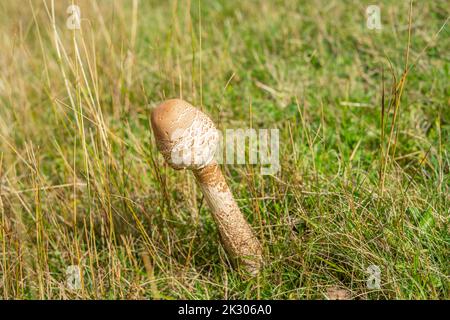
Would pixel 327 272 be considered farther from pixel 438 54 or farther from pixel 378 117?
pixel 438 54

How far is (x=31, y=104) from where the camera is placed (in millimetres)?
3295

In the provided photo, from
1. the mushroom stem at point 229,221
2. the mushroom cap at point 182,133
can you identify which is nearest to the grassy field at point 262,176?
the mushroom stem at point 229,221

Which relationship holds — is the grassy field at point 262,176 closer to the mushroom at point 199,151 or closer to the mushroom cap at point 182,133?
the mushroom at point 199,151

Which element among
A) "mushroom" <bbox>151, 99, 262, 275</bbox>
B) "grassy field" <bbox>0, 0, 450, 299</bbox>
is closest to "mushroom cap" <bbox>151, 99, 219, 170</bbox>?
"mushroom" <bbox>151, 99, 262, 275</bbox>

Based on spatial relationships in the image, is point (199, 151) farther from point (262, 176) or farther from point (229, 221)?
point (262, 176)

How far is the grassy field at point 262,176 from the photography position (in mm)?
1920

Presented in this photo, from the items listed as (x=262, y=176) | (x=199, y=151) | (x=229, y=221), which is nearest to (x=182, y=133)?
(x=199, y=151)

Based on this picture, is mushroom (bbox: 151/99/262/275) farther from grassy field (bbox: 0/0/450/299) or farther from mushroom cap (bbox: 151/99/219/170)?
A: grassy field (bbox: 0/0/450/299)

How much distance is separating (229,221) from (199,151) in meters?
0.40

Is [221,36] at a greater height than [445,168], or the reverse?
[221,36]

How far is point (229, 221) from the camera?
6.20ft
